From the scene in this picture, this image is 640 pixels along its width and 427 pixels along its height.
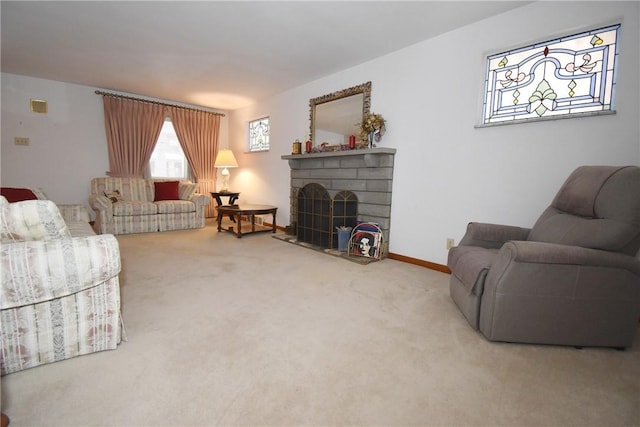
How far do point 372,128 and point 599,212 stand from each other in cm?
217

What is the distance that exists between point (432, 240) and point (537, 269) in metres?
1.48

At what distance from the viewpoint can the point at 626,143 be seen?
1995 mm

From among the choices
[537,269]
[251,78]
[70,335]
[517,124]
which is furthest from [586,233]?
[251,78]

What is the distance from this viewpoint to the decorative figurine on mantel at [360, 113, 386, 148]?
10.9ft

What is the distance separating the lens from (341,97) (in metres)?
3.89

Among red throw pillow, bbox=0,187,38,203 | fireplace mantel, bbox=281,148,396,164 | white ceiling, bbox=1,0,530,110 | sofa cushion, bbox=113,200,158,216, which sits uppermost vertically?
white ceiling, bbox=1,0,530,110

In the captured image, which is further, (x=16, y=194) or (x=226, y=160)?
(x=226, y=160)

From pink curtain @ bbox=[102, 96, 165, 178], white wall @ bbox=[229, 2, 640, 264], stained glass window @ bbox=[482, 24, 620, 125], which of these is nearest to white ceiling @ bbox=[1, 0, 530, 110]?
white wall @ bbox=[229, 2, 640, 264]

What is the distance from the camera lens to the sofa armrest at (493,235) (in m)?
2.14

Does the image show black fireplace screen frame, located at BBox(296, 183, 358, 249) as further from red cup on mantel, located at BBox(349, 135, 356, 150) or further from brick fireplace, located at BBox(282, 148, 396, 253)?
red cup on mantel, located at BBox(349, 135, 356, 150)

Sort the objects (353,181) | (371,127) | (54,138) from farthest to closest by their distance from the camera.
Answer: (54,138) < (353,181) < (371,127)

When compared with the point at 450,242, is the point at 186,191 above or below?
above

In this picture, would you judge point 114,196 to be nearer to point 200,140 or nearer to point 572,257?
point 200,140

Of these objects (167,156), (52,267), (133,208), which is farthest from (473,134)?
(167,156)
